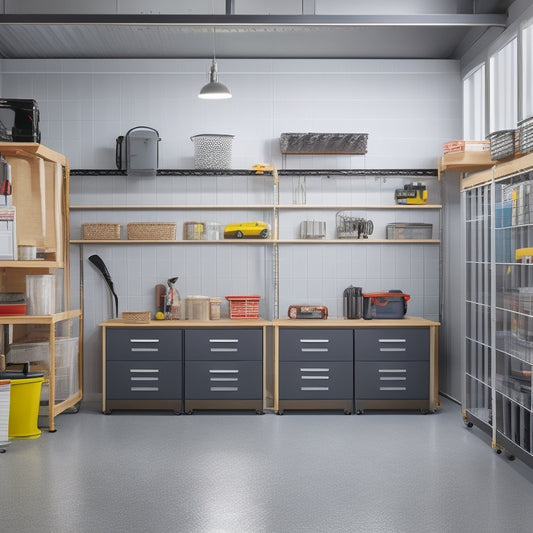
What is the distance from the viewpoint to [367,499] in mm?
4105

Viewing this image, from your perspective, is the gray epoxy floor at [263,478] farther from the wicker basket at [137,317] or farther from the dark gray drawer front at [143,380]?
the wicker basket at [137,317]

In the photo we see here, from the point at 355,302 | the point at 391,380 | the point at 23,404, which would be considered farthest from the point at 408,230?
the point at 23,404

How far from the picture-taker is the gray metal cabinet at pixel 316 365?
258 inches

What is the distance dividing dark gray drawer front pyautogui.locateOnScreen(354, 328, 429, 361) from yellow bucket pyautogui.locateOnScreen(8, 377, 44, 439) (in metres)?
2.87

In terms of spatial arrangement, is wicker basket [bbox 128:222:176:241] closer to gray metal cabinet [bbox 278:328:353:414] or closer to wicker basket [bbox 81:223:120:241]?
wicker basket [bbox 81:223:120:241]

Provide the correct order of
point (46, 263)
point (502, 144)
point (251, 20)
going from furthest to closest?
point (46, 263) → point (251, 20) → point (502, 144)

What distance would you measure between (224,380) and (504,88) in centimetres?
365

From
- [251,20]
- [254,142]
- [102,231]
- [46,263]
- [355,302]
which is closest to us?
[251,20]

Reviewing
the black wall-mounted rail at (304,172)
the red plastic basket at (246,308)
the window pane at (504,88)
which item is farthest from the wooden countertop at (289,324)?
the window pane at (504,88)

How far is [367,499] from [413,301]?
3.41 meters

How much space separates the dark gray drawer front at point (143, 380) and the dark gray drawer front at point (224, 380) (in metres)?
0.13

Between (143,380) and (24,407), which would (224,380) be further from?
(24,407)

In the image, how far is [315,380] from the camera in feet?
21.5

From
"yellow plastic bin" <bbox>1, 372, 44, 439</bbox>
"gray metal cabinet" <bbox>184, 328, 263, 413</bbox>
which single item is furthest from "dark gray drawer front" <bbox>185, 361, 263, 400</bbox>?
"yellow plastic bin" <bbox>1, 372, 44, 439</bbox>
